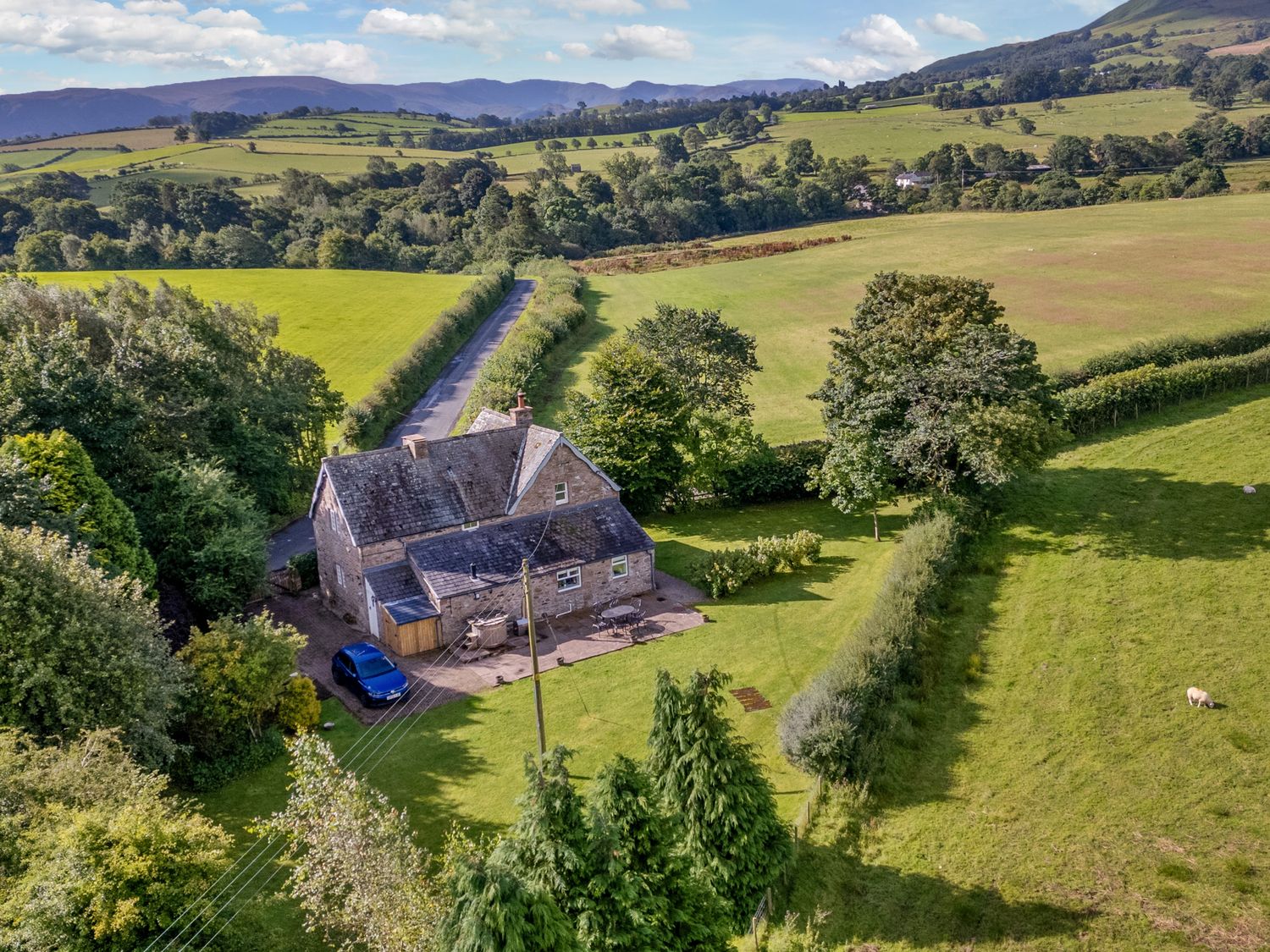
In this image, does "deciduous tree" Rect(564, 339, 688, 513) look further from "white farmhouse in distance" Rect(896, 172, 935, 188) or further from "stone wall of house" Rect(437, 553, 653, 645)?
"white farmhouse in distance" Rect(896, 172, 935, 188)

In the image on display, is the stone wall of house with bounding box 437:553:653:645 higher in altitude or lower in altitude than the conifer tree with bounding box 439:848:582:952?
lower

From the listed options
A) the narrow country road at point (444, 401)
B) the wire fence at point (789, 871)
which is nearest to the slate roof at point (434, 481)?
the narrow country road at point (444, 401)

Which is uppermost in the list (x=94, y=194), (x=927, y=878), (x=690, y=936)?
(x=94, y=194)

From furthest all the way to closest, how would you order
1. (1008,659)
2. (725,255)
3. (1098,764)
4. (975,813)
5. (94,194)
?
(94,194) < (725,255) < (1008,659) < (1098,764) < (975,813)

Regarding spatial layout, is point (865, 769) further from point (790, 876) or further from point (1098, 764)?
point (1098, 764)

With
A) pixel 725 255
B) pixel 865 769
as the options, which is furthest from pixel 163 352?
pixel 725 255

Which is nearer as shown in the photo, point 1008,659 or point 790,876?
point 790,876

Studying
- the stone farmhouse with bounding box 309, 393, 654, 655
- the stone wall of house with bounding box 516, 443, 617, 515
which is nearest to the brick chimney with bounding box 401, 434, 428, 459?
the stone farmhouse with bounding box 309, 393, 654, 655

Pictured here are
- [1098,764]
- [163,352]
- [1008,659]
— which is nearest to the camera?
[1098,764]
